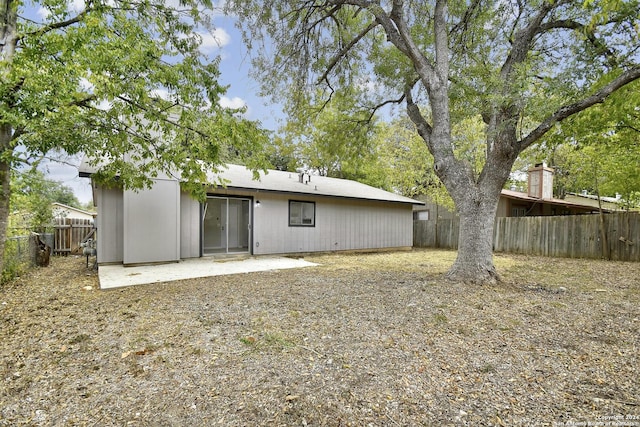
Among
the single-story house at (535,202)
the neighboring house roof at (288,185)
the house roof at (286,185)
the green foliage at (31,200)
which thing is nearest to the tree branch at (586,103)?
the house roof at (286,185)

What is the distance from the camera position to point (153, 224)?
7.45m

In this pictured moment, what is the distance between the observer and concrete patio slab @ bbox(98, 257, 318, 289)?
584cm

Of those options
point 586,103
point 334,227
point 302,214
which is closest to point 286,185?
point 302,214

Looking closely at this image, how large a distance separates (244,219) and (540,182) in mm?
14069

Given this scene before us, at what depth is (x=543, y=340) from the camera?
2992 millimetres

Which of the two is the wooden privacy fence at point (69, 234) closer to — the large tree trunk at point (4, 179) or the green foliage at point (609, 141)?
the large tree trunk at point (4, 179)

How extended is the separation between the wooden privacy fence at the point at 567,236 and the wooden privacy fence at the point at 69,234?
14967mm

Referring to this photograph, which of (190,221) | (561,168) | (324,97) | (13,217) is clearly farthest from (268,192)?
(561,168)

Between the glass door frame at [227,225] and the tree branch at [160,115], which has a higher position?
the tree branch at [160,115]

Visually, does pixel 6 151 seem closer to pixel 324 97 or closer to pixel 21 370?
pixel 21 370

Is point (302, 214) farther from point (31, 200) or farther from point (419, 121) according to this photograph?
point (31, 200)

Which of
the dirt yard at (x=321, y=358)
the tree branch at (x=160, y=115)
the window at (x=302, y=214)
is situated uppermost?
the tree branch at (x=160, y=115)

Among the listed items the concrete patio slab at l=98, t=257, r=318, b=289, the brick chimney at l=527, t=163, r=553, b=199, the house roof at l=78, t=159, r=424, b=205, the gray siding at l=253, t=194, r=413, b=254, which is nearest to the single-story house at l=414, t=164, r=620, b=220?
the brick chimney at l=527, t=163, r=553, b=199

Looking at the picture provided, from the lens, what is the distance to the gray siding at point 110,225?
7.23 metres
